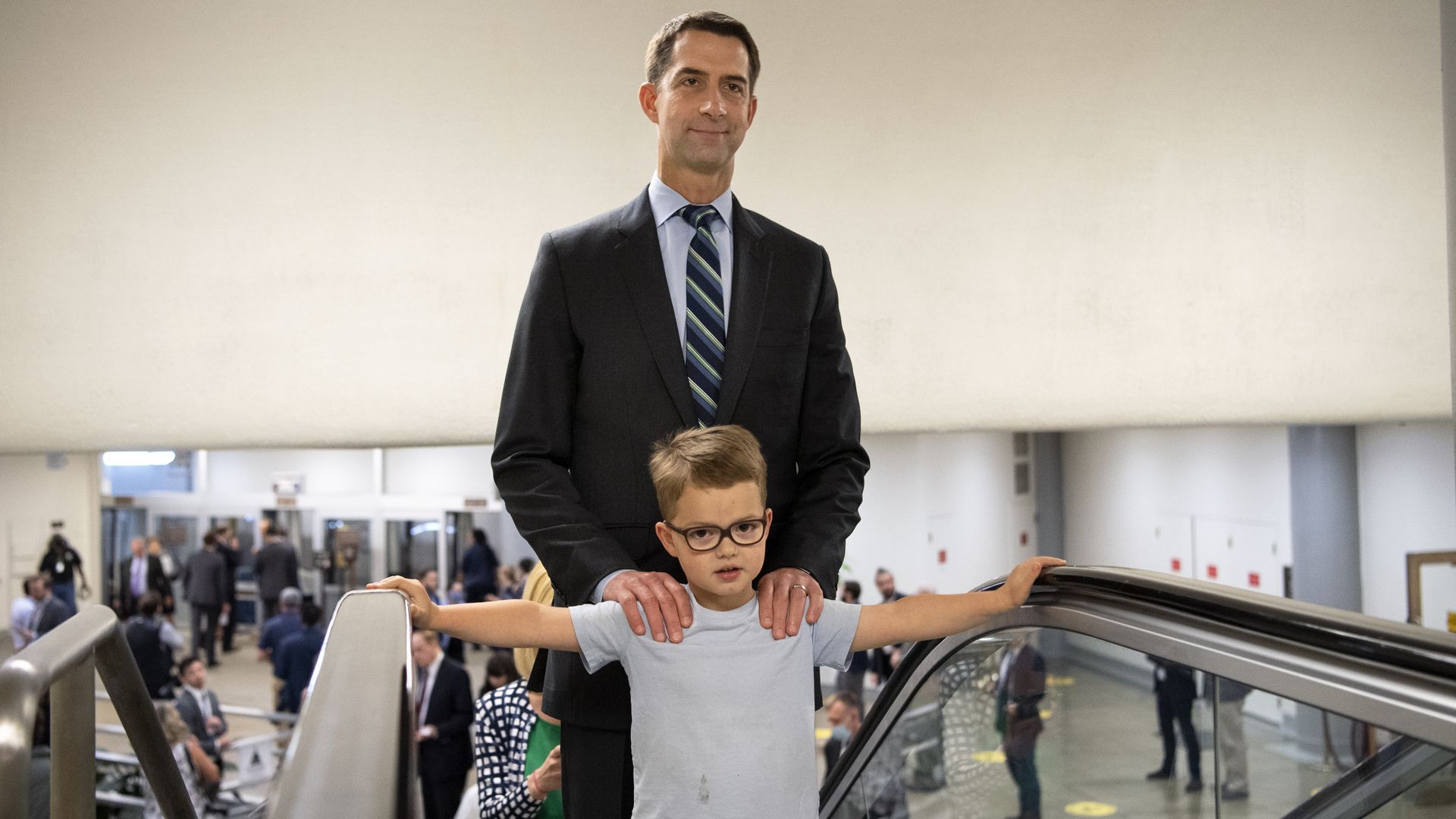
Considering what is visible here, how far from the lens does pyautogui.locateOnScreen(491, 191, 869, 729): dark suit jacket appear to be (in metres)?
1.98

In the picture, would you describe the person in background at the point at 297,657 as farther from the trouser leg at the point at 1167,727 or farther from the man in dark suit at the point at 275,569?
the trouser leg at the point at 1167,727

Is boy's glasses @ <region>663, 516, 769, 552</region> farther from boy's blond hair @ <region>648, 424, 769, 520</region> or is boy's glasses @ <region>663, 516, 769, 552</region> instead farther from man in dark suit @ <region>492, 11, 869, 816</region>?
man in dark suit @ <region>492, 11, 869, 816</region>

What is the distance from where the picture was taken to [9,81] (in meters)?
4.22

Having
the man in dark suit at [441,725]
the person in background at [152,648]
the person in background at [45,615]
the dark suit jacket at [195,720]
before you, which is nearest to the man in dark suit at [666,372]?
the man in dark suit at [441,725]

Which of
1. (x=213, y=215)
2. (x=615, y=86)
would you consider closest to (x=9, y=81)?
(x=213, y=215)

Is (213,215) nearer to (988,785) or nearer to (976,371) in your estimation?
(976,371)

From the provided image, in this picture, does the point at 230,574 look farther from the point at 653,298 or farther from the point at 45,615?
the point at 653,298

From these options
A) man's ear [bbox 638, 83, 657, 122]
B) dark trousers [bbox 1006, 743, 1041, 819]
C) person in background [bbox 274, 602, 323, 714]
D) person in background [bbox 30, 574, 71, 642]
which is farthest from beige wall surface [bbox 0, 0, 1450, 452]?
person in background [bbox 30, 574, 71, 642]

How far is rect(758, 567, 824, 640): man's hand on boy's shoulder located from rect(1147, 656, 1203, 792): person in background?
0.50m

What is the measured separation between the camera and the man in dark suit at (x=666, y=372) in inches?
78.7

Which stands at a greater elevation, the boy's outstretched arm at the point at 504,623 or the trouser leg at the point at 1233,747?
the boy's outstretched arm at the point at 504,623

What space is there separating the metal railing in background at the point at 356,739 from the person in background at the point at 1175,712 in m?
1.16

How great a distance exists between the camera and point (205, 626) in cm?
1412

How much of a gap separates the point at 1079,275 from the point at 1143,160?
50cm
